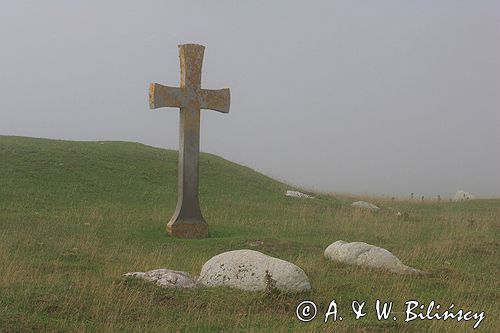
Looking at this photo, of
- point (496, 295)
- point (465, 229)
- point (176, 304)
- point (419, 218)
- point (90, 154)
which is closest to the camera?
point (176, 304)

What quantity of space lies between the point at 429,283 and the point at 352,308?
250 centimetres

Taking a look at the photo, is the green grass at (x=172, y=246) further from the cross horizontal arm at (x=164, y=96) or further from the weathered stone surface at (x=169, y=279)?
the cross horizontal arm at (x=164, y=96)

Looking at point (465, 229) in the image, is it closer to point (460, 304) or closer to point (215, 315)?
point (460, 304)

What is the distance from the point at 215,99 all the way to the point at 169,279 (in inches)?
382

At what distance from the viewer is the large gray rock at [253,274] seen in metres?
8.22

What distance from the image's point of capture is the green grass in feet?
22.4

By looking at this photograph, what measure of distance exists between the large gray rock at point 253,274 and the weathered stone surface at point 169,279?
38 cm

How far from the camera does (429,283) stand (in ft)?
31.4

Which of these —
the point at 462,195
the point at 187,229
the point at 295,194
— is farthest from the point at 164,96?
the point at 462,195

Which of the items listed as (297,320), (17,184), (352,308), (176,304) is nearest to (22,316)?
(176,304)

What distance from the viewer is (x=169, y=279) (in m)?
8.15

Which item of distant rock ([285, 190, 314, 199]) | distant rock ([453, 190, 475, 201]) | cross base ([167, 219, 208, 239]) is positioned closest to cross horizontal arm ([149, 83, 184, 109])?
cross base ([167, 219, 208, 239])

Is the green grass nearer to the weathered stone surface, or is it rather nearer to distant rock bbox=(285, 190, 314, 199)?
the weathered stone surface

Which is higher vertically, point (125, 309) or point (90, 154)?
point (90, 154)
